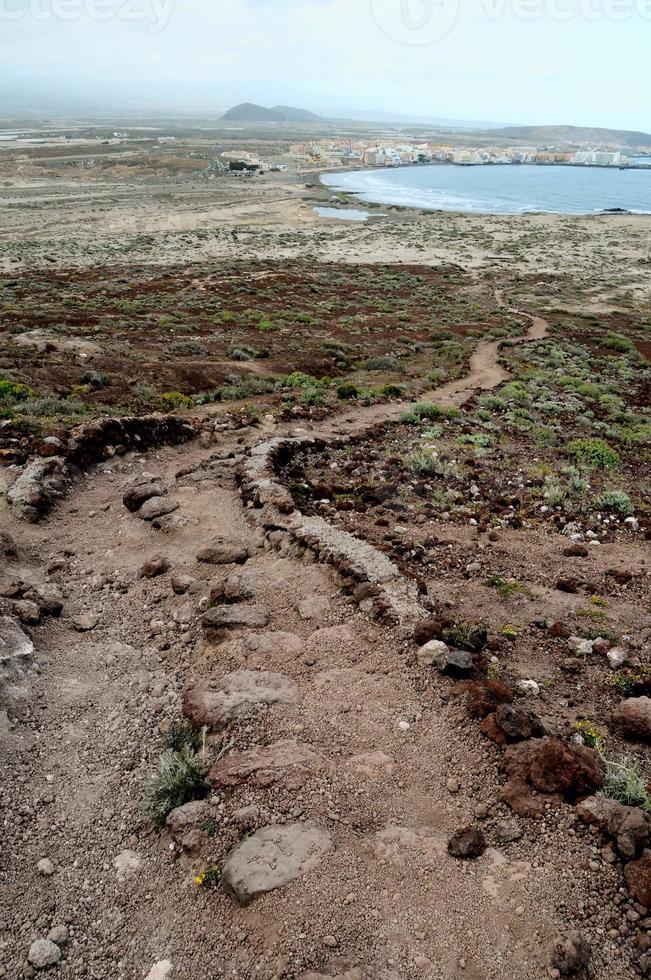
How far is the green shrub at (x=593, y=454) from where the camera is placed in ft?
47.9

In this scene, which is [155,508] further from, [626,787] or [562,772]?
[626,787]

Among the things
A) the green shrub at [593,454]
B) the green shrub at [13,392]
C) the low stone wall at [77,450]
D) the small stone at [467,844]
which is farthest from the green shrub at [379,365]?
the small stone at [467,844]

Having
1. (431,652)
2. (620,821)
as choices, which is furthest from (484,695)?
(620,821)

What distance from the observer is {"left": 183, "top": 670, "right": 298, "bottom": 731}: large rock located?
5973 mm

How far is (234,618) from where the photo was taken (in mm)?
7477

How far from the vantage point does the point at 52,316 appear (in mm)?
27766

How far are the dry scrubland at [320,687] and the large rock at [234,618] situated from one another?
34mm

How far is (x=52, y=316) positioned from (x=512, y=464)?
23120 mm

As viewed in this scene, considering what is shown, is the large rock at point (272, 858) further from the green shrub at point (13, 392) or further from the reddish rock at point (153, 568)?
the green shrub at point (13, 392)

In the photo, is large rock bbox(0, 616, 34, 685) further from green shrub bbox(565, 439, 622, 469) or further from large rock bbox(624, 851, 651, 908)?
green shrub bbox(565, 439, 622, 469)

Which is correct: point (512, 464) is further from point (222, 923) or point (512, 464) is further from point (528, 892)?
point (222, 923)

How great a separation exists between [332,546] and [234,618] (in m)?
1.85

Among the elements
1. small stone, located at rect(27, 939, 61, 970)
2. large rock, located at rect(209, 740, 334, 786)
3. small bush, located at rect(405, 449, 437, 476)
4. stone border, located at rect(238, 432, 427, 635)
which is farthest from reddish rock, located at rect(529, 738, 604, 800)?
small bush, located at rect(405, 449, 437, 476)

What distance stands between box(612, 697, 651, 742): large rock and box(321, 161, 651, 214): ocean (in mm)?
108531
